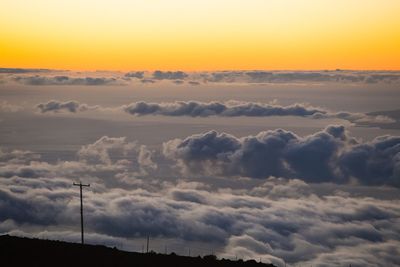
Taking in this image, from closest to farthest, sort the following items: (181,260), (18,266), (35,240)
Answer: (18,266), (181,260), (35,240)

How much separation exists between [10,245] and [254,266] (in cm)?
2621

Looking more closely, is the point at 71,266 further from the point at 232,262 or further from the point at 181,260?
the point at 232,262

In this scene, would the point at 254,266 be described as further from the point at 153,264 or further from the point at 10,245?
the point at 10,245

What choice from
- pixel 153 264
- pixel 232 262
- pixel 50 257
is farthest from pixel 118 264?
pixel 232 262

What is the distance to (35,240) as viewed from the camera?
65.5m

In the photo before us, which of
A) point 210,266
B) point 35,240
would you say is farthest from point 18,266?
point 210,266

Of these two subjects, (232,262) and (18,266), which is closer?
(18,266)

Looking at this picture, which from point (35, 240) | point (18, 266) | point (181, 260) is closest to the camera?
point (18, 266)

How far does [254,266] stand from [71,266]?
18606mm

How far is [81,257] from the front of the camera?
60375mm

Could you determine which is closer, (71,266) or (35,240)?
(71,266)

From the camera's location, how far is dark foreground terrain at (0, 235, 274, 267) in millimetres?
58750

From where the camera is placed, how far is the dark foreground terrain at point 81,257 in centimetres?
5875

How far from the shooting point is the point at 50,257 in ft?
197
